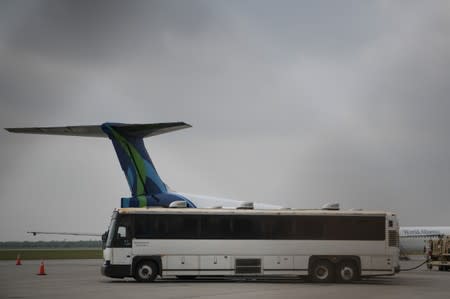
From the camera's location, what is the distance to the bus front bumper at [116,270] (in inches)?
1011

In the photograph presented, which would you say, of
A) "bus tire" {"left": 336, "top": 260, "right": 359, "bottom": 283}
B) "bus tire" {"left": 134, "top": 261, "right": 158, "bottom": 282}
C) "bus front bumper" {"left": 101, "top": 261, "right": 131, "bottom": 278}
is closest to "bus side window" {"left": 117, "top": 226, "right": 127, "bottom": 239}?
"bus front bumper" {"left": 101, "top": 261, "right": 131, "bottom": 278}

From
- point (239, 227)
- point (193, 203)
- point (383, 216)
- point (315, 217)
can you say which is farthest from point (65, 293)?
point (193, 203)

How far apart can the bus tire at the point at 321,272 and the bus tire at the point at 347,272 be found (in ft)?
0.87

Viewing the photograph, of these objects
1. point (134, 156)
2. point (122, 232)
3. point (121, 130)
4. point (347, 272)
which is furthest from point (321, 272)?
point (121, 130)

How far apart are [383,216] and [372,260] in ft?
5.84

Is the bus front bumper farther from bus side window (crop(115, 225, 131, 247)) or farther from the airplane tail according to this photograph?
the airplane tail

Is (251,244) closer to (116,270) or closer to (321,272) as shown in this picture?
(321,272)

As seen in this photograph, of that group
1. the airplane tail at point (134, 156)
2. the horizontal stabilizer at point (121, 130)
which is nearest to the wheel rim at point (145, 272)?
the airplane tail at point (134, 156)

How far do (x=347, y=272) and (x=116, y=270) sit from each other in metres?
8.92

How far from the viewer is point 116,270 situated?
25.8 m

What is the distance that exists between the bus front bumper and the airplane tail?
25.6 ft

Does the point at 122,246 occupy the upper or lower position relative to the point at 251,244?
lower

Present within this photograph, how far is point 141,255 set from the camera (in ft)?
85.4

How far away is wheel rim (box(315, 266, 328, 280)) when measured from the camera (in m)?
26.3
